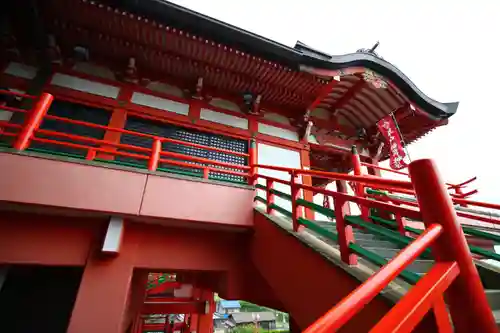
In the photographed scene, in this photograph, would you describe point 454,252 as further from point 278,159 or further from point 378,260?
point 278,159

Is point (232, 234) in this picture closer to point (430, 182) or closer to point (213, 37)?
point (430, 182)

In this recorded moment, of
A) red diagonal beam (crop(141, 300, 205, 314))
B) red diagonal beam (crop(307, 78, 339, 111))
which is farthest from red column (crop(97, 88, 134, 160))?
red diagonal beam (crop(141, 300, 205, 314))

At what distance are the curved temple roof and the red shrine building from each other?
0.03 metres

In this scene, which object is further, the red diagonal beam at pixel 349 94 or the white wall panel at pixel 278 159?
the red diagonal beam at pixel 349 94

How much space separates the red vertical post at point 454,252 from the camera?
1111mm

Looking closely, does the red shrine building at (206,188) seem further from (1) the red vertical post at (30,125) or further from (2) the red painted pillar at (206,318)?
(2) the red painted pillar at (206,318)

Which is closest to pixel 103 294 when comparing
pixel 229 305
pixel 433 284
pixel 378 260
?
pixel 378 260

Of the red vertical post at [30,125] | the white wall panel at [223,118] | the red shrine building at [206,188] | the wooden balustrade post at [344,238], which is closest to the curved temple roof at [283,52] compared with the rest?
the red shrine building at [206,188]

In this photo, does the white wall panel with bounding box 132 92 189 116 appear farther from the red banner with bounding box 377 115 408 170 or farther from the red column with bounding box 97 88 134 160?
the red banner with bounding box 377 115 408 170

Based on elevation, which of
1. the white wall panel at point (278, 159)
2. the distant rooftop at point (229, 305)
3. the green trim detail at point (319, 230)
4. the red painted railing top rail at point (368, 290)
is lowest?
the distant rooftop at point (229, 305)

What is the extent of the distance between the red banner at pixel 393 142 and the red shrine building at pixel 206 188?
4 cm

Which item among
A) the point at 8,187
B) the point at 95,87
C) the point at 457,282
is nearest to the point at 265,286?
the point at 457,282

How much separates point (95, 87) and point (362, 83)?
7168 millimetres

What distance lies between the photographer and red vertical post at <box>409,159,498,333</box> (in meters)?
1.11
